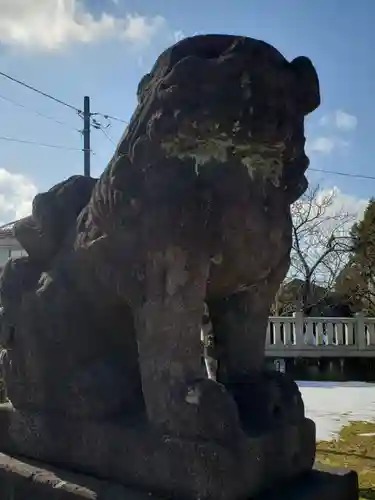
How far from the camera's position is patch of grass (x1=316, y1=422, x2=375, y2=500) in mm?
2855

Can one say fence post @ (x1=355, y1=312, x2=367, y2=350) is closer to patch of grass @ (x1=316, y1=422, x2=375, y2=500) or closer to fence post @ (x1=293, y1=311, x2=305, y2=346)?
fence post @ (x1=293, y1=311, x2=305, y2=346)

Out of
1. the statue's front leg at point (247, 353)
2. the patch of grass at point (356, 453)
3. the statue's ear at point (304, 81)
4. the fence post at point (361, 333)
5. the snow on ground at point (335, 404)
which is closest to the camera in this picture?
the statue's ear at point (304, 81)

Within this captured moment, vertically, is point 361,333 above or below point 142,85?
below

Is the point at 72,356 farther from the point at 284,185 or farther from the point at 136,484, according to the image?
the point at 284,185

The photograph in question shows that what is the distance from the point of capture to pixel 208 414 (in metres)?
1.54

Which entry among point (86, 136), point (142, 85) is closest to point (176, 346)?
point (142, 85)

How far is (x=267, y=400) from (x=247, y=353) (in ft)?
0.55

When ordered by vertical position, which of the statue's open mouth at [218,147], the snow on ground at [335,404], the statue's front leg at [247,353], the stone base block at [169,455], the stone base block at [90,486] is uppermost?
the statue's open mouth at [218,147]

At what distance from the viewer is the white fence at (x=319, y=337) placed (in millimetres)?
8727

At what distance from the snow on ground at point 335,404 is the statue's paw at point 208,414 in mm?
2838

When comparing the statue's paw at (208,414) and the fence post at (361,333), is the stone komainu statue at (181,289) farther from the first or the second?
the fence post at (361,333)

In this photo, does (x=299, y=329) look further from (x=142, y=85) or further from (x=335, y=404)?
(x=142, y=85)

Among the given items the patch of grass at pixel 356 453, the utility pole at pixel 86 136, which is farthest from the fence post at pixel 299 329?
the patch of grass at pixel 356 453

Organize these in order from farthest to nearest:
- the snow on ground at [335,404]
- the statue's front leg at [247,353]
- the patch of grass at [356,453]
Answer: the snow on ground at [335,404]
the patch of grass at [356,453]
the statue's front leg at [247,353]
